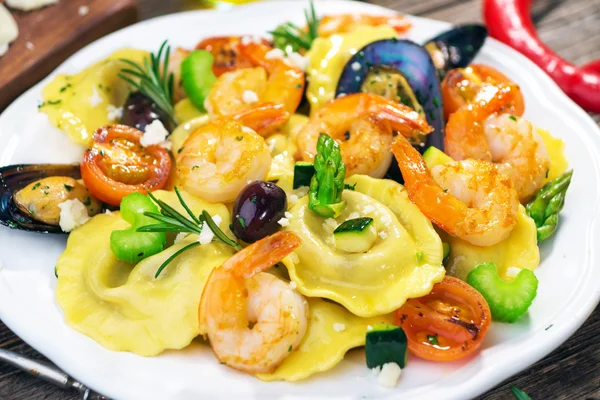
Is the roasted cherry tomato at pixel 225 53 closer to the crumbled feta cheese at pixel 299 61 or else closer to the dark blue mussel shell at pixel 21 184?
the crumbled feta cheese at pixel 299 61

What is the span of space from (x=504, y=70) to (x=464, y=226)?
182 centimetres

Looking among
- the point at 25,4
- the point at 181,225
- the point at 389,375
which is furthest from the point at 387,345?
the point at 25,4

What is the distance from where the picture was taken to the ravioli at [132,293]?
9.54ft

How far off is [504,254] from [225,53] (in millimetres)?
2304

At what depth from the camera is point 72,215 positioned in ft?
11.1

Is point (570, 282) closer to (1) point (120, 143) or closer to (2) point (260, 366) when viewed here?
(2) point (260, 366)

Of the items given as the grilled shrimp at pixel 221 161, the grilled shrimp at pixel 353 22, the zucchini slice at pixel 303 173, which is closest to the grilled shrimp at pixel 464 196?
the zucchini slice at pixel 303 173

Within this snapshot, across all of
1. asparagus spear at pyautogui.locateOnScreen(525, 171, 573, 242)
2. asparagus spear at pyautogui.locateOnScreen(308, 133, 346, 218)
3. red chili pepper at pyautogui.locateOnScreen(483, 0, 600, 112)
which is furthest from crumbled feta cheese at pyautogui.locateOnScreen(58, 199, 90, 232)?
red chili pepper at pyautogui.locateOnScreen(483, 0, 600, 112)

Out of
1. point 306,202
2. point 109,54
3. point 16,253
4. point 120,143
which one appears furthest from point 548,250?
point 109,54

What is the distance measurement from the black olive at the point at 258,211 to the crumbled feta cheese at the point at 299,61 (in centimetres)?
133

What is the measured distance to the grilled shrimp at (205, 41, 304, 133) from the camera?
386 centimetres

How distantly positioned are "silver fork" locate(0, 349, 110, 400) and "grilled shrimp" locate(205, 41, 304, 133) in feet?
5.44

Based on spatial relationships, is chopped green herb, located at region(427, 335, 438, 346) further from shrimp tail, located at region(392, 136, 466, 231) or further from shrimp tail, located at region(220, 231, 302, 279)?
shrimp tail, located at region(220, 231, 302, 279)

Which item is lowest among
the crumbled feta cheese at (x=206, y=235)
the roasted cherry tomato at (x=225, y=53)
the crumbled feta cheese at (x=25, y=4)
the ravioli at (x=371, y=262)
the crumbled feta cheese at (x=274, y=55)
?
the ravioli at (x=371, y=262)
